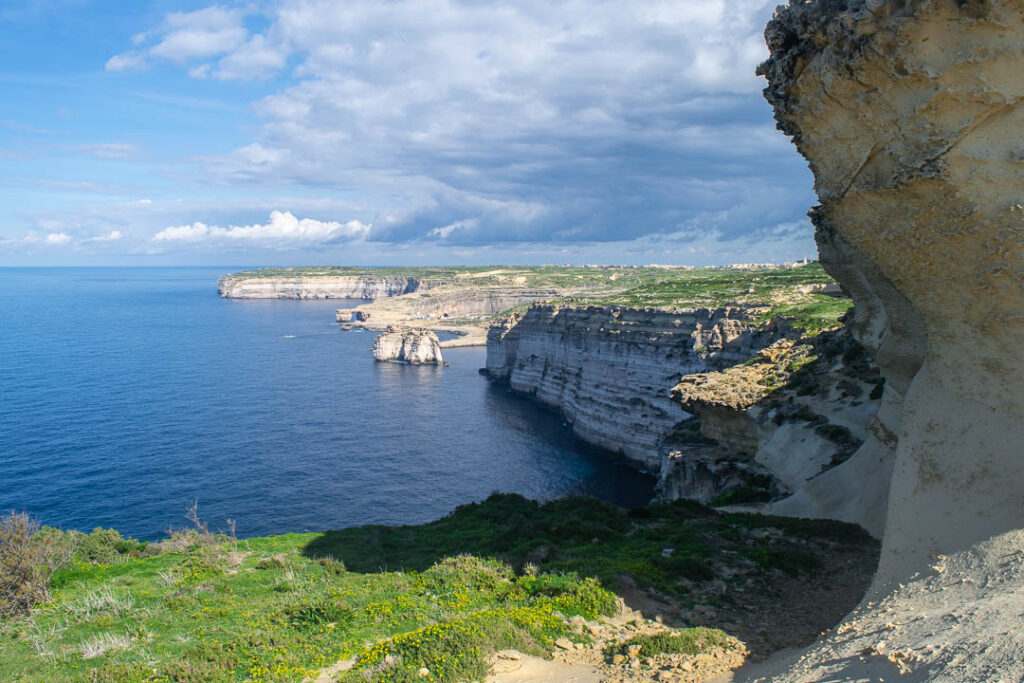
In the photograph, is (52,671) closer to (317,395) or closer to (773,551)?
(773,551)

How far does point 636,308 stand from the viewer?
7562 cm

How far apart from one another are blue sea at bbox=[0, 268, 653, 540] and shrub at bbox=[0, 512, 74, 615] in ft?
58.7

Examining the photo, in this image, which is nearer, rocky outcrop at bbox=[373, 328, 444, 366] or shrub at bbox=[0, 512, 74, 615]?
shrub at bbox=[0, 512, 74, 615]

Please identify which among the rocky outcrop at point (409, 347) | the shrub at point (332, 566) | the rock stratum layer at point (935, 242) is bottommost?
the rocky outcrop at point (409, 347)

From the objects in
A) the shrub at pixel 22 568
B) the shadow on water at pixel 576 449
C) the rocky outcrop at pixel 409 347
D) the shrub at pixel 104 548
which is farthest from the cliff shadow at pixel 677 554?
the rocky outcrop at pixel 409 347

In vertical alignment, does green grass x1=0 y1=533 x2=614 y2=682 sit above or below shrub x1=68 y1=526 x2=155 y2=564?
above

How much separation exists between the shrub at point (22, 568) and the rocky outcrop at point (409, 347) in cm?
10953

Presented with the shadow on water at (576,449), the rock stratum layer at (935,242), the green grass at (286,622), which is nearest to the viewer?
the rock stratum layer at (935,242)

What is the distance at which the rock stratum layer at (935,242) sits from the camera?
10.6 m

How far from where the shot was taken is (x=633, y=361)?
2859 inches

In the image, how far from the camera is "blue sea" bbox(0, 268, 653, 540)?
167ft

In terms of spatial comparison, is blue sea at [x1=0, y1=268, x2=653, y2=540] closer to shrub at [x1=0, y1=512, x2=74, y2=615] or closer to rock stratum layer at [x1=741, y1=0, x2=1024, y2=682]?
shrub at [x1=0, y1=512, x2=74, y2=615]

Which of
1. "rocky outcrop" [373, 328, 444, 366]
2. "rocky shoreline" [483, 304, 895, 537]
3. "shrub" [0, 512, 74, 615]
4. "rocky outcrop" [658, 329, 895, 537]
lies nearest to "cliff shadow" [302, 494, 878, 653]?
"rocky outcrop" [658, 329, 895, 537]

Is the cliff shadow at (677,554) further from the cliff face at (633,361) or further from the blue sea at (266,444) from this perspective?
the cliff face at (633,361)
